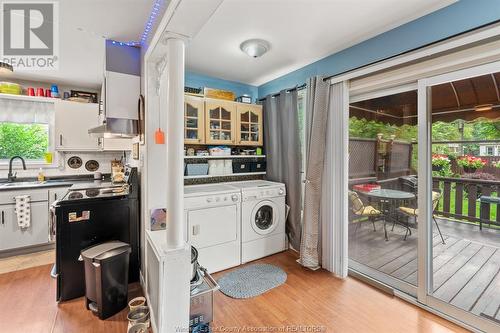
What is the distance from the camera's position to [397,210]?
245 centimetres

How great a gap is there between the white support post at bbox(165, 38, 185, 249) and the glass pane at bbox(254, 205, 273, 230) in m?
1.57

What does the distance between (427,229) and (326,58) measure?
204 cm

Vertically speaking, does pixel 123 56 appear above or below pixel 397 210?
above

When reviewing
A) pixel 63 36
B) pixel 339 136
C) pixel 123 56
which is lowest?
pixel 339 136

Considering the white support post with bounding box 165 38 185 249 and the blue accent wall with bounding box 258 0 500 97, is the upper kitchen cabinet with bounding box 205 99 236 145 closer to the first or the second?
the blue accent wall with bounding box 258 0 500 97

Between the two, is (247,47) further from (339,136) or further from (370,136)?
(370,136)

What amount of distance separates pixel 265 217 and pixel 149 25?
240 cm

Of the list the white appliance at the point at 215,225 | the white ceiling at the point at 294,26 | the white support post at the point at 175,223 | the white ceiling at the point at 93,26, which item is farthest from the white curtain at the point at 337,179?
the white ceiling at the point at 93,26

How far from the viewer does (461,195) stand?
2.00 m

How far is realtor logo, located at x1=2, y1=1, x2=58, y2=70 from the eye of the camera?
1.82 m

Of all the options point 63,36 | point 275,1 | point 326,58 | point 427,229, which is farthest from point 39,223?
point 427,229

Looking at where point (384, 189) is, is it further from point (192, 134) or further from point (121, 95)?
point (121, 95)

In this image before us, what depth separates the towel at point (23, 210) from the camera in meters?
2.96

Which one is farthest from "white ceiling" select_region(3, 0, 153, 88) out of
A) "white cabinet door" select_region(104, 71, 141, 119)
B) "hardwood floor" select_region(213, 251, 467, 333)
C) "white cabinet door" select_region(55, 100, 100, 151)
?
"hardwood floor" select_region(213, 251, 467, 333)
